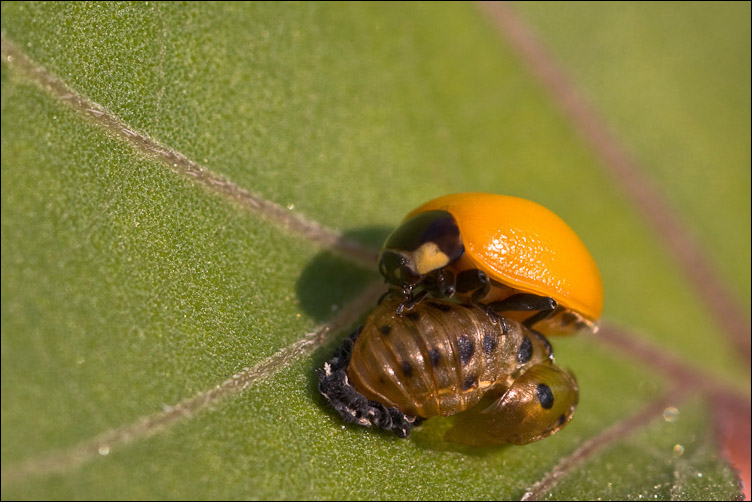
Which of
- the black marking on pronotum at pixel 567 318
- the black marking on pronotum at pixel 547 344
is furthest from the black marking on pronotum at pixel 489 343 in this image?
the black marking on pronotum at pixel 567 318

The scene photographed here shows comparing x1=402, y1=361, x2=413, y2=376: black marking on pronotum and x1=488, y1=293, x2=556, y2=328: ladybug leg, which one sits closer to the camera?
x1=402, y1=361, x2=413, y2=376: black marking on pronotum

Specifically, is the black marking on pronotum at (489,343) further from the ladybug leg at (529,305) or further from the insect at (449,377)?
the ladybug leg at (529,305)

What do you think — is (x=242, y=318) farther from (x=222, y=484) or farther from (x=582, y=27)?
(x=582, y=27)

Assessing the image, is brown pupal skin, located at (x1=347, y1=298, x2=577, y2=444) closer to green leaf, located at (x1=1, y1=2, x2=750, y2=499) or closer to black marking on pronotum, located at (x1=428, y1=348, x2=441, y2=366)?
black marking on pronotum, located at (x1=428, y1=348, x2=441, y2=366)

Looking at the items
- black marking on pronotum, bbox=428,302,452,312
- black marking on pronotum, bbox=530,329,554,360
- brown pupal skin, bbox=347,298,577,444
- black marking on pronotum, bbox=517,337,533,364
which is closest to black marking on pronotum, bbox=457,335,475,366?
brown pupal skin, bbox=347,298,577,444

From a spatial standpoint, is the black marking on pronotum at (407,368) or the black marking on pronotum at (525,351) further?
the black marking on pronotum at (525,351)
